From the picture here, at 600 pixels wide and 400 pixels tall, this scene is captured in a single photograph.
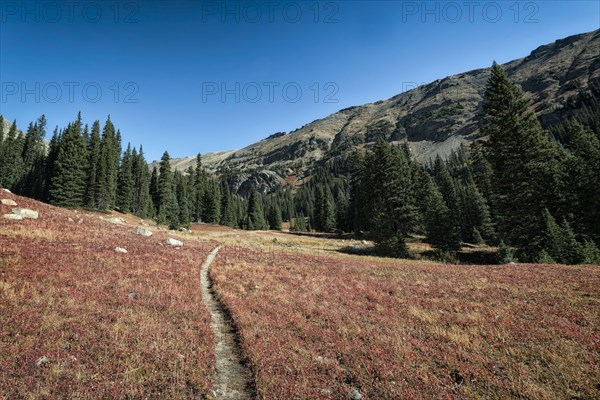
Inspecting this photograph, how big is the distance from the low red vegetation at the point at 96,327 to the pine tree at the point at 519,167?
35.1 m

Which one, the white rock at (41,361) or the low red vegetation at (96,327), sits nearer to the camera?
the low red vegetation at (96,327)

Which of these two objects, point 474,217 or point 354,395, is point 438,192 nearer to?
point 474,217

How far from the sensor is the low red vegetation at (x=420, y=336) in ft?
23.1

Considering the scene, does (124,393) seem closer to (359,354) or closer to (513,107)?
(359,354)

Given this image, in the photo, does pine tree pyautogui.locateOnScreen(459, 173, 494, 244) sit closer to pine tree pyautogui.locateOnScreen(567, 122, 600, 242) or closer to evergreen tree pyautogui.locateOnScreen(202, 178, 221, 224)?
pine tree pyautogui.locateOnScreen(567, 122, 600, 242)

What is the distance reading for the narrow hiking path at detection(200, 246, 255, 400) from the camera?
6.93m

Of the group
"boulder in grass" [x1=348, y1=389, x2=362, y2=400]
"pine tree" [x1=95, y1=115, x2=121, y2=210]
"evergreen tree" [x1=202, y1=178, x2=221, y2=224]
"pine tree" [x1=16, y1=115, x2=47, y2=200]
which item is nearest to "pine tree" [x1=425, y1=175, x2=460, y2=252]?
"boulder in grass" [x1=348, y1=389, x2=362, y2=400]

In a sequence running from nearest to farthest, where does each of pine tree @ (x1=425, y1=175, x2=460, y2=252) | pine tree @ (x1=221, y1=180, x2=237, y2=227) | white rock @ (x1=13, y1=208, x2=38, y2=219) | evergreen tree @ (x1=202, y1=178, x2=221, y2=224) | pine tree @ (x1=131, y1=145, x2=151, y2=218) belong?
white rock @ (x1=13, y1=208, x2=38, y2=219) < pine tree @ (x1=425, y1=175, x2=460, y2=252) < pine tree @ (x1=131, y1=145, x2=151, y2=218) < pine tree @ (x1=221, y1=180, x2=237, y2=227) < evergreen tree @ (x1=202, y1=178, x2=221, y2=224)

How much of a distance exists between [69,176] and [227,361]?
69.7m

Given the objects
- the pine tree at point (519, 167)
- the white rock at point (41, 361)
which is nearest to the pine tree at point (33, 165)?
the white rock at point (41, 361)

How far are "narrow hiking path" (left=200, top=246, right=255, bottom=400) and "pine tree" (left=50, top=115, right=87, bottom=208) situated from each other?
64.3 m

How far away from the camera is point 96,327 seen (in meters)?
9.05

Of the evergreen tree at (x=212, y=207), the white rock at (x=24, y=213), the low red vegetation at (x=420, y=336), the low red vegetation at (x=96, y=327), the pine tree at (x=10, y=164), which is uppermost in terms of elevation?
the pine tree at (x=10, y=164)

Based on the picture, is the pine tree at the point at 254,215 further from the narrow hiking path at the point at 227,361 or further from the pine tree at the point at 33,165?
the narrow hiking path at the point at 227,361
